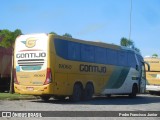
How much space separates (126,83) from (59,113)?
1323 cm

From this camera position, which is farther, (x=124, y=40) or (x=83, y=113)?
(x=124, y=40)

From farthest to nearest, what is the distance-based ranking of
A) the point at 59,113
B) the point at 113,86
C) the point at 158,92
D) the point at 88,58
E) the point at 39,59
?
the point at 158,92 < the point at 113,86 < the point at 88,58 < the point at 39,59 < the point at 59,113

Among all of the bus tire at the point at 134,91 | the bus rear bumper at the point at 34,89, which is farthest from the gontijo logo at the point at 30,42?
the bus tire at the point at 134,91

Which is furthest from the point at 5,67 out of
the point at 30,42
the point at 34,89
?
the point at 34,89

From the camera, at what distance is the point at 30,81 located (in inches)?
866

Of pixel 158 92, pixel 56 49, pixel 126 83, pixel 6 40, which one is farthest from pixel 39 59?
pixel 6 40

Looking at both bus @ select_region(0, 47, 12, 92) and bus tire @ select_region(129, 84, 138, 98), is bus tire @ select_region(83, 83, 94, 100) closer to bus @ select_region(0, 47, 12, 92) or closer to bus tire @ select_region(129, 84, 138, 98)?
bus tire @ select_region(129, 84, 138, 98)

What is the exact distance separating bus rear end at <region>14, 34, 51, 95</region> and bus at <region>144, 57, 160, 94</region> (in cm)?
1547

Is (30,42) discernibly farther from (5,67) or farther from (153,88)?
(153,88)

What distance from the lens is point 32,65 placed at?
22.0m

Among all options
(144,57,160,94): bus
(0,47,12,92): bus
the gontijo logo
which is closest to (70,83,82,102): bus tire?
the gontijo logo

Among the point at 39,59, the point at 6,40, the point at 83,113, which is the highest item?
the point at 6,40

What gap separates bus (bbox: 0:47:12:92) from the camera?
31219 millimetres

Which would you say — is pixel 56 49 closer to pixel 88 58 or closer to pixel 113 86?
pixel 88 58
